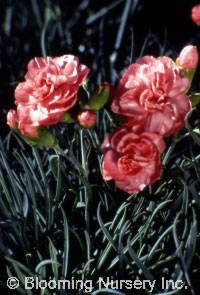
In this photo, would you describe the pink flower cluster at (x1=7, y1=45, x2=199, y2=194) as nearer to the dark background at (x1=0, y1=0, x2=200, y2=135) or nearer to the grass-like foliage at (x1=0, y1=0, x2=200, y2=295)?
the grass-like foliage at (x1=0, y1=0, x2=200, y2=295)

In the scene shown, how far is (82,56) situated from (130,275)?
1.79 ft

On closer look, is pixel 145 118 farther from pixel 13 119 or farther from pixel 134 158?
pixel 13 119

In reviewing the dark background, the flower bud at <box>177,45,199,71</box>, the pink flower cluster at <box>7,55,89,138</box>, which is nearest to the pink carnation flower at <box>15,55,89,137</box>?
the pink flower cluster at <box>7,55,89,138</box>

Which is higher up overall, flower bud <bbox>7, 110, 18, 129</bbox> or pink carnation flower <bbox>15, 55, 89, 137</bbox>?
pink carnation flower <bbox>15, 55, 89, 137</bbox>

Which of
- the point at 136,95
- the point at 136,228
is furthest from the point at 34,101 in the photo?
the point at 136,228

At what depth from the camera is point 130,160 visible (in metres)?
0.64

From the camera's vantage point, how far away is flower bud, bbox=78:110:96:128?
2.10 feet

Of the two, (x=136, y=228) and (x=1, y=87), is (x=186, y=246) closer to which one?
(x=136, y=228)

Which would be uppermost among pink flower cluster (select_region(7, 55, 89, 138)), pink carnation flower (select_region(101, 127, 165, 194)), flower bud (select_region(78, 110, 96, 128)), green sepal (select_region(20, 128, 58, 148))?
pink flower cluster (select_region(7, 55, 89, 138))

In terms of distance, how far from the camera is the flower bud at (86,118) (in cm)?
64
